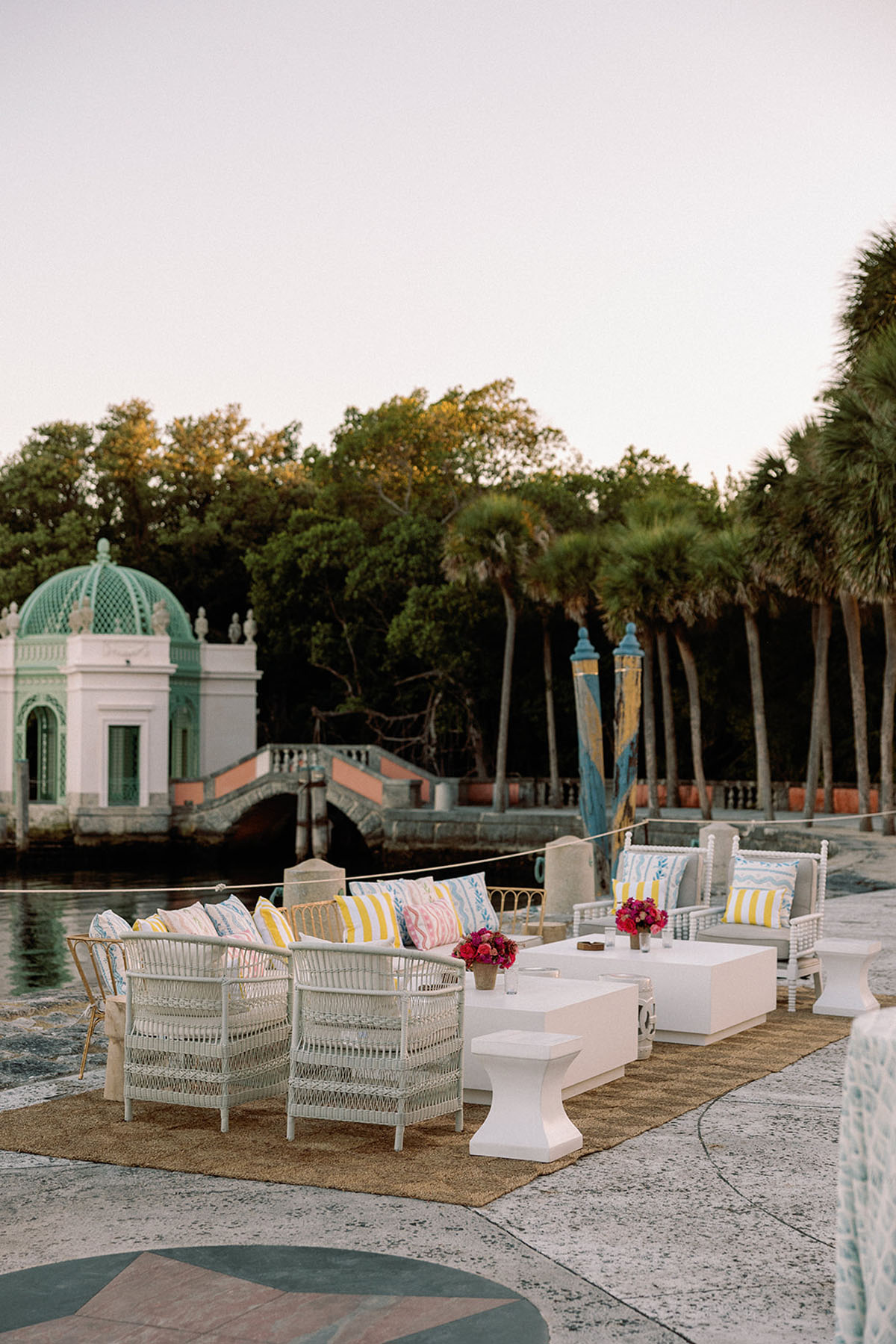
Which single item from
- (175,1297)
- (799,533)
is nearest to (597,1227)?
(175,1297)

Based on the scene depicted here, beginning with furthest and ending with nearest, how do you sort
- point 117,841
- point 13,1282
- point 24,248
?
point 117,841, point 24,248, point 13,1282

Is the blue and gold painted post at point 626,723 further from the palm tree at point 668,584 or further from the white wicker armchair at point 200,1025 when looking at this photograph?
the palm tree at point 668,584

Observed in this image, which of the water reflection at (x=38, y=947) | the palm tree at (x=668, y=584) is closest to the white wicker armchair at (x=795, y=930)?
the water reflection at (x=38, y=947)

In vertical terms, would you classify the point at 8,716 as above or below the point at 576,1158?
→ above

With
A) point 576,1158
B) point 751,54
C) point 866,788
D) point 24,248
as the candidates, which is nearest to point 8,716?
point 24,248

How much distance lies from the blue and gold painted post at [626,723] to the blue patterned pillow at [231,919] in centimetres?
841

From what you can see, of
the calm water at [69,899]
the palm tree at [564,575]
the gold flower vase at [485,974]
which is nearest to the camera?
the gold flower vase at [485,974]

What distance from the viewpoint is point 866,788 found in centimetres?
2422

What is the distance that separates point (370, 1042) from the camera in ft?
19.8

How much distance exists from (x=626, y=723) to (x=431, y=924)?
23.5 ft

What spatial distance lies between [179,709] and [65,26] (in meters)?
23.7

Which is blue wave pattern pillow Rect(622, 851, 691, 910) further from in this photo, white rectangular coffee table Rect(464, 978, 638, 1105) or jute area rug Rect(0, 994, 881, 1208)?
white rectangular coffee table Rect(464, 978, 638, 1105)

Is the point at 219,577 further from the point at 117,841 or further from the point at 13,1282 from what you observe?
the point at 13,1282

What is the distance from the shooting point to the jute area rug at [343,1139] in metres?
5.45
